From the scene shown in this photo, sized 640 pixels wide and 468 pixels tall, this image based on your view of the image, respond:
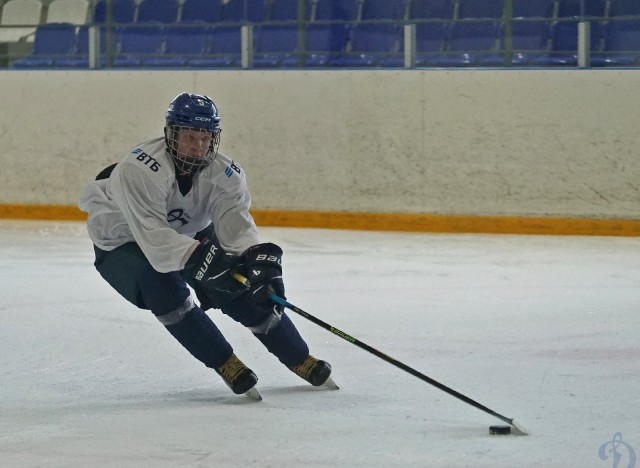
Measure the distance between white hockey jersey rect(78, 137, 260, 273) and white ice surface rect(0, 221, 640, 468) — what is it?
47cm

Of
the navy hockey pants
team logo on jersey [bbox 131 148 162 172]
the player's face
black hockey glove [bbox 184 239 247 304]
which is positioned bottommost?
the navy hockey pants

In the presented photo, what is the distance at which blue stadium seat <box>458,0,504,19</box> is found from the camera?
8.44 metres

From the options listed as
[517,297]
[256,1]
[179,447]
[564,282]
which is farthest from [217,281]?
[256,1]

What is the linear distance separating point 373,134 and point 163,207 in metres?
5.22

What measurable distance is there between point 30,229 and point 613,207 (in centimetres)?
412

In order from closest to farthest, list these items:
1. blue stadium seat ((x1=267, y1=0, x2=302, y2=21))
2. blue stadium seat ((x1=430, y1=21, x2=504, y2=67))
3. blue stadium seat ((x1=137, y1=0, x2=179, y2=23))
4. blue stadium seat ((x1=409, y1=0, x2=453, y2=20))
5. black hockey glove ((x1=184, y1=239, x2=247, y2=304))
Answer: black hockey glove ((x1=184, y1=239, x2=247, y2=304)) → blue stadium seat ((x1=430, y1=21, x2=504, y2=67)) → blue stadium seat ((x1=409, y1=0, x2=453, y2=20)) → blue stadium seat ((x1=267, y1=0, x2=302, y2=21)) → blue stadium seat ((x1=137, y1=0, x2=179, y2=23))

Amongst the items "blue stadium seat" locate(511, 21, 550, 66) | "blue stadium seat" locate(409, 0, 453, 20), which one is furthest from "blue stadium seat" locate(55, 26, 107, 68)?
"blue stadium seat" locate(511, 21, 550, 66)

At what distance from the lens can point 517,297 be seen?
18.2 feet

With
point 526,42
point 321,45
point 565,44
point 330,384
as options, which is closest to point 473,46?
point 526,42

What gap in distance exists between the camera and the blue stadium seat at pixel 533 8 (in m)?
8.30

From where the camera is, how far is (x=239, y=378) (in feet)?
11.3

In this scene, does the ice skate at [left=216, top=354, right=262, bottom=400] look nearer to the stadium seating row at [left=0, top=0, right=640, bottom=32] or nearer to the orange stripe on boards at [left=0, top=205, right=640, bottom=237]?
the orange stripe on boards at [left=0, top=205, right=640, bottom=237]

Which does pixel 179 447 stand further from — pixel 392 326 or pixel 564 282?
pixel 564 282
